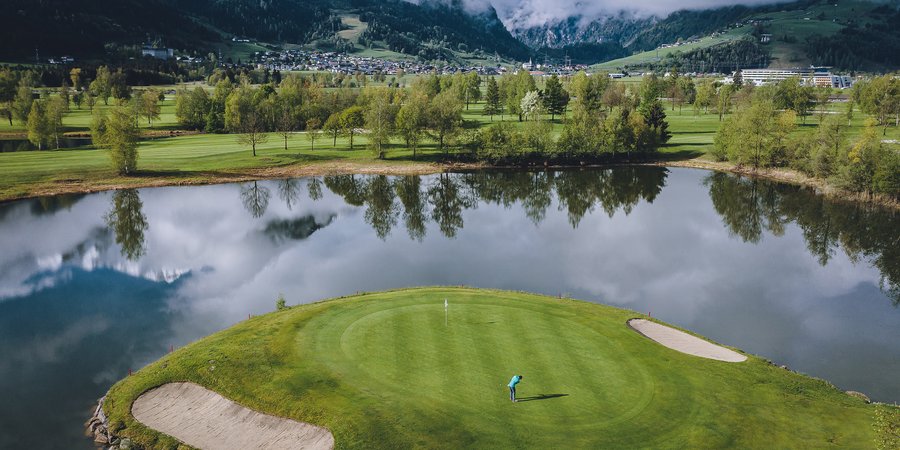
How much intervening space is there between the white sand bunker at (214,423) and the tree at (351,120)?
9125cm

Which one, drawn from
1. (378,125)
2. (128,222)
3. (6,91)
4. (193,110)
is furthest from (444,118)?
(6,91)

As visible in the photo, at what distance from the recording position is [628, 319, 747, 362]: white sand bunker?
1303 inches

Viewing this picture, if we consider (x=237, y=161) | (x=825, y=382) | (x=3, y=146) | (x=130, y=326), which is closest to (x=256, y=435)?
(x=130, y=326)

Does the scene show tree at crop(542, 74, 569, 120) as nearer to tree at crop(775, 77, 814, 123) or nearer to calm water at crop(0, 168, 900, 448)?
tree at crop(775, 77, 814, 123)

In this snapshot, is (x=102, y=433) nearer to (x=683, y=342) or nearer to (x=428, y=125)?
(x=683, y=342)

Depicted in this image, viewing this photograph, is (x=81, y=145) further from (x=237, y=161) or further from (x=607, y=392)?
(x=607, y=392)

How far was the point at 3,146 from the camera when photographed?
113 meters

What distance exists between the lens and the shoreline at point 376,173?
82.0 m

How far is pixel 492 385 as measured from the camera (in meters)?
27.3

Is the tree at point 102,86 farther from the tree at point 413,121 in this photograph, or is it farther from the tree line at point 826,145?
the tree line at point 826,145

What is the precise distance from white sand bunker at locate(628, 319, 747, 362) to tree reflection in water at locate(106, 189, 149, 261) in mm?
45862

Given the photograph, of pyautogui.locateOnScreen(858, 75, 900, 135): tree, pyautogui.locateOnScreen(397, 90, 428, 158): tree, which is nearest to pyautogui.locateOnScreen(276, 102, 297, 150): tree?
pyautogui.locateOnScreen(397, 90, 428, 158): tree

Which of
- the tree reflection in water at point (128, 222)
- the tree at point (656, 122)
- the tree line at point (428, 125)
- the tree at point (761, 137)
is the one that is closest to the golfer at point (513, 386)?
the tree reflection in water at point (128, 222)

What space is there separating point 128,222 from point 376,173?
142ft
